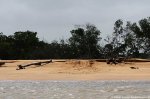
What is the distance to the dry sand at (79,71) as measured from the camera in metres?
31.1

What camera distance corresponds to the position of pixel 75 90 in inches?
959

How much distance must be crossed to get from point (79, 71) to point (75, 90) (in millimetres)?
9255

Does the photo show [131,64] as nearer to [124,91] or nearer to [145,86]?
[145,86]

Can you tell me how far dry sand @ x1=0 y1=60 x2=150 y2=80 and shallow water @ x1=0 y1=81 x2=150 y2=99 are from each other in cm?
202

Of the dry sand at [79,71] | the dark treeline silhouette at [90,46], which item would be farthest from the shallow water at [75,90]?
the dark treeline silhouette at [90,46]

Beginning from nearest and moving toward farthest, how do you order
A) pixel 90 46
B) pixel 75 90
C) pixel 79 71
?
pixel 75 90 → pixel 79 71 → pixel 90 46

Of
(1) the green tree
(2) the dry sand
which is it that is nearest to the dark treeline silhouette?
(1) the green tree

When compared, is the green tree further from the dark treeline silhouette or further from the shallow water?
the shallow water

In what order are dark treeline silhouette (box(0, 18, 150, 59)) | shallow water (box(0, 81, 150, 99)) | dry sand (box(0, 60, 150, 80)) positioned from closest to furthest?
shallow water (box(0, 81, 150, 99)) → dry sand (box(0, 60, 150, 80)) → dark treeline silhouette (box(0, 18, 150, 59))

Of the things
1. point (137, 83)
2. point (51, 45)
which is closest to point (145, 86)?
point (137, 83)

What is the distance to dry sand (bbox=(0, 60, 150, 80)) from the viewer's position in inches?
1225

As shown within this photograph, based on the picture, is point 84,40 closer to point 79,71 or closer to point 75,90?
point 79,71

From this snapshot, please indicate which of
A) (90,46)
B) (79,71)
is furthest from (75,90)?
(90,46)

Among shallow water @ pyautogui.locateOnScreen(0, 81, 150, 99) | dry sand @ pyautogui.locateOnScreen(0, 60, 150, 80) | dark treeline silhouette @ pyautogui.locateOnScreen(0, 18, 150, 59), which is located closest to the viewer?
shallow water @ pyautogui.locateOnScreen(0, 81, 150, 99)
